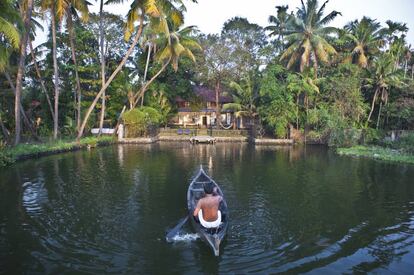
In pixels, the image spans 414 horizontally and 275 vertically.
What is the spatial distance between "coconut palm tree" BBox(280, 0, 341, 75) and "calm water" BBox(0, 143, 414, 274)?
17.7m

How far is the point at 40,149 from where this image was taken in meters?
22.9

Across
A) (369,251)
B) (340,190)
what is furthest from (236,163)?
(369,251)

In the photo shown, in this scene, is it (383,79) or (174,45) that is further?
(383,79)

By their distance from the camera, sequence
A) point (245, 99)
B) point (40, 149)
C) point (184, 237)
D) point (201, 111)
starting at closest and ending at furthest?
point (184, 237)
point (40, 149)
point (245, 99)
point (201, 111)

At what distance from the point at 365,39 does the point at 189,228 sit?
111 ft

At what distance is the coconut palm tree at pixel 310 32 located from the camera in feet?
109

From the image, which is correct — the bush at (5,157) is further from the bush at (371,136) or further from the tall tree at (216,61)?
the bush at (371,136)

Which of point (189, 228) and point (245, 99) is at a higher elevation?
point (245, 99)

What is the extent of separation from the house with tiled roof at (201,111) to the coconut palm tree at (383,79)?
18.9 metres

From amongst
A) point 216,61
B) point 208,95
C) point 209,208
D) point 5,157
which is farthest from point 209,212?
point 208,95

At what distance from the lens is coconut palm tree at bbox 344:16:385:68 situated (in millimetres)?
35375

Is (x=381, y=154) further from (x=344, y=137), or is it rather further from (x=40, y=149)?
(x=40, y=149)

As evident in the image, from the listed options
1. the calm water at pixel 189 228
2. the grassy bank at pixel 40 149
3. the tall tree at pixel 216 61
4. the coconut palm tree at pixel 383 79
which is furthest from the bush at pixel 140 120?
the coconut palm tree at pixel 383 79

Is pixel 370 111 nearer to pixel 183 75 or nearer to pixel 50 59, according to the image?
pixel 183 75
